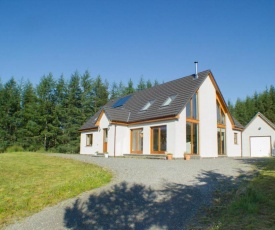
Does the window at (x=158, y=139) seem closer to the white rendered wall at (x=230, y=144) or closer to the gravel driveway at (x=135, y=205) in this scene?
the white rendered wall at (x=230, y=144)

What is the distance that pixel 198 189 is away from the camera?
8312 mm

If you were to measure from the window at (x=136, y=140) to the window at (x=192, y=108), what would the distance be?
425 centimetres

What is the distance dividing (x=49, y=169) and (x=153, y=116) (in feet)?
32.9

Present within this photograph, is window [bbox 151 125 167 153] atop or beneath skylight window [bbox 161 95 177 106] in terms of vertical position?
beneath

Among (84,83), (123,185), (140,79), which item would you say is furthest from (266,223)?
(140,79)

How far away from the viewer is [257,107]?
2124 inches

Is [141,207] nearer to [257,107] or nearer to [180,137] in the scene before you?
[180,137]

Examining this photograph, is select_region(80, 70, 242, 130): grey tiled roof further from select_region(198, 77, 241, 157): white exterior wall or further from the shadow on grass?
the shadow on grass

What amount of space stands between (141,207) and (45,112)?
34659mm

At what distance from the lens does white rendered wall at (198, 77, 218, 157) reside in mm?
21516

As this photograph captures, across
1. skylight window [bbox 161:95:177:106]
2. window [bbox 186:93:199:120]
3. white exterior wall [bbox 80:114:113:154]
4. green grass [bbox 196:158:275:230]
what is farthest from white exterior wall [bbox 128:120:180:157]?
green grass [bbox 196:158:275:230]

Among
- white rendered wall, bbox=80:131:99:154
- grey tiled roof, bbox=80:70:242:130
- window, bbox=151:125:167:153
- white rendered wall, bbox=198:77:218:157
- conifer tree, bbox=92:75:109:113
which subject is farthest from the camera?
conifer tree, bbox=92:75:109:113

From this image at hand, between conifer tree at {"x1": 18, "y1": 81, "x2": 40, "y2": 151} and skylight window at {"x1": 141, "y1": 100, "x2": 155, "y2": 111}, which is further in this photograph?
conifer tree at {"x1": 18, "y1": 81, "x2": 40, "y2": 151}

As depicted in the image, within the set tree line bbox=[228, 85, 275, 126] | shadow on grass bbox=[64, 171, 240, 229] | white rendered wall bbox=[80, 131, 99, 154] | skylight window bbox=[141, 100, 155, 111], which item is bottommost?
shadow on grass bbox=[64, 171, 240, 229]
